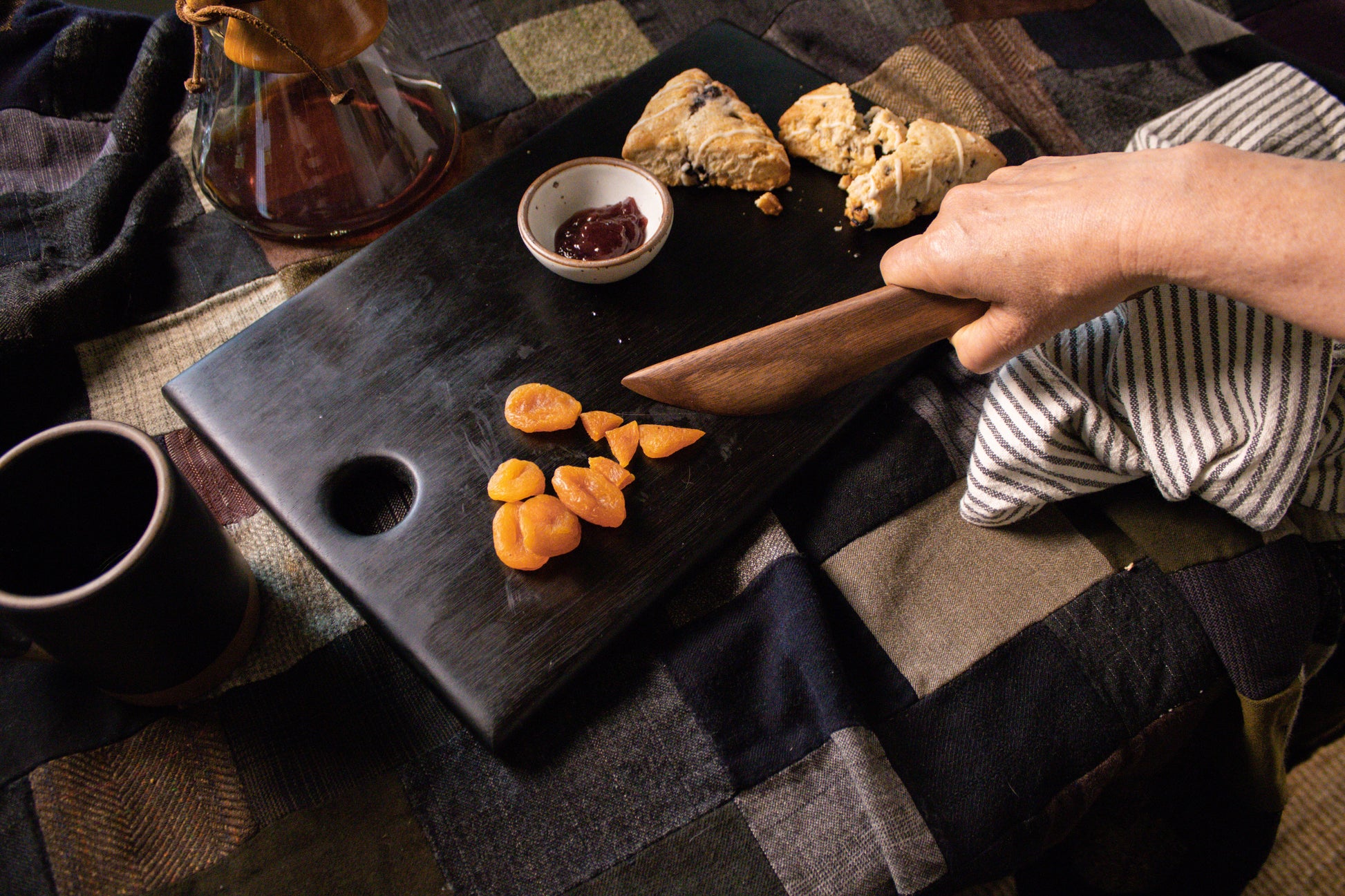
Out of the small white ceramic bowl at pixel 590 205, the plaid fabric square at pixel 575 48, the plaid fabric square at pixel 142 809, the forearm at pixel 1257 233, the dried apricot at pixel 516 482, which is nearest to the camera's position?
the forearm at pixel 1257 233

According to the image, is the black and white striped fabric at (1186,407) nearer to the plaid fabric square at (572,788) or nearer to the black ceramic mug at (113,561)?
the plaid fabric square at (572,788)

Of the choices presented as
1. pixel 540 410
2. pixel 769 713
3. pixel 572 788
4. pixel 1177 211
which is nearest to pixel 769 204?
pixel 540 410

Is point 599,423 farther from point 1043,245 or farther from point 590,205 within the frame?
point 1043,245

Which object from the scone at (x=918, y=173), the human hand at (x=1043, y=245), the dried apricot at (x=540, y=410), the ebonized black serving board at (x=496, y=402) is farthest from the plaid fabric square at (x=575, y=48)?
the human hand at (x=1043, y=245)

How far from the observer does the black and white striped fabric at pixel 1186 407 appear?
2.73ft

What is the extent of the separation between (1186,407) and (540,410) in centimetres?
70

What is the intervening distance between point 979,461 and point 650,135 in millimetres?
652

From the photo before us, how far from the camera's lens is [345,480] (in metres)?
0.98

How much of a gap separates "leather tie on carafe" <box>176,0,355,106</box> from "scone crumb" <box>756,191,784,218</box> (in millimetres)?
567

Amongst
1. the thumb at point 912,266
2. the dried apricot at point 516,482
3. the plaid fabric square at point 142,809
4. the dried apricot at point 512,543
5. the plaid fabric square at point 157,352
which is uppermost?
the thumb at point 912,266

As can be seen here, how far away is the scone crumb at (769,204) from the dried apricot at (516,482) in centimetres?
52

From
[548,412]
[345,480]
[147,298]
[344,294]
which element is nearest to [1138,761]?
[548,412]

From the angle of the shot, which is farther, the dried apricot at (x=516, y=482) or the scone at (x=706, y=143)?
the scone at (x=706, y=143)

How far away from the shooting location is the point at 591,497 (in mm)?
920
